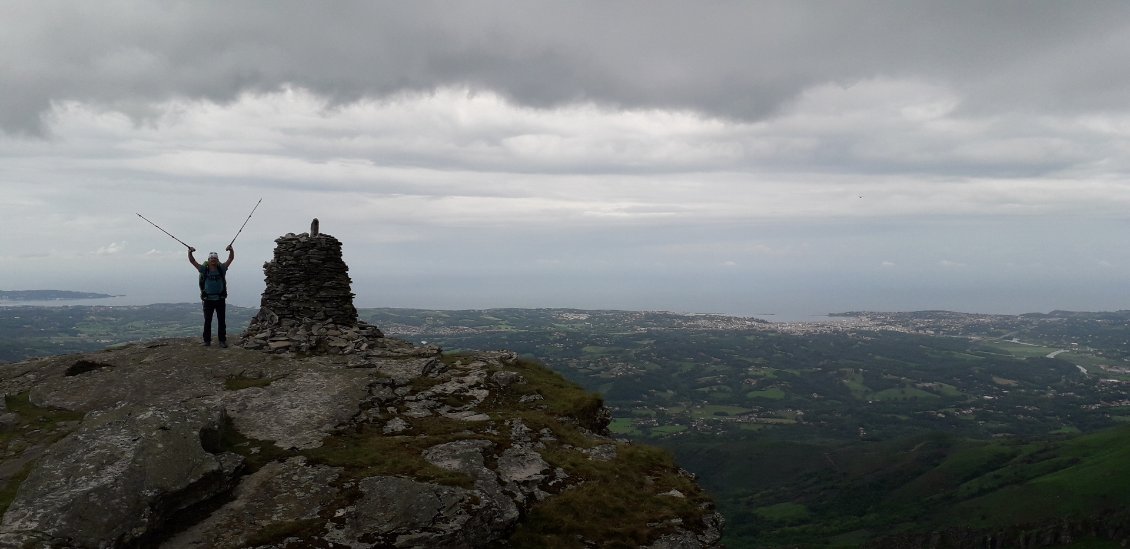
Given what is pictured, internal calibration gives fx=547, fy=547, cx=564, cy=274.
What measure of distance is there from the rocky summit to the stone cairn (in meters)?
2.80

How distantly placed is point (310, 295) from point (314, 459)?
16.4 metres

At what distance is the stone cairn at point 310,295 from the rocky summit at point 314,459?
110 inches

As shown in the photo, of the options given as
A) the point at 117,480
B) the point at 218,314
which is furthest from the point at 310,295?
the point at 117,480

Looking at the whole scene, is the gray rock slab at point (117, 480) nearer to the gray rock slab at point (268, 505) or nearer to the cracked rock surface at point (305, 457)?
the cracked rock surface at point (305, 457)

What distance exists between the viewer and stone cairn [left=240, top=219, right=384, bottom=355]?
29250 mm

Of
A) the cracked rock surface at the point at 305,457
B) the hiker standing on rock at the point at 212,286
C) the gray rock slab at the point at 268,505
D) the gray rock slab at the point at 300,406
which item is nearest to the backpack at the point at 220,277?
the hiker standing on rock at the point at 212,286

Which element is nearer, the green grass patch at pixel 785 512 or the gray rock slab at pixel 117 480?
the gray rock slab at pixel 117 480

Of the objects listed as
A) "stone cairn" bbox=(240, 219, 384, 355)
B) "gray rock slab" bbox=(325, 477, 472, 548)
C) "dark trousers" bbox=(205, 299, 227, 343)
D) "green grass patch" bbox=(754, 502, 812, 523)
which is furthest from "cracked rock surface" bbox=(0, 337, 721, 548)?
"green grass patch" bbox=(754, 502, 812, 523)

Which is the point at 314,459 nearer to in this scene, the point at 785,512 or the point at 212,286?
the point at 212,286

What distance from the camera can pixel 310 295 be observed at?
3050 centimetres

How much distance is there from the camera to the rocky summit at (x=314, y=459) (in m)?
12.8

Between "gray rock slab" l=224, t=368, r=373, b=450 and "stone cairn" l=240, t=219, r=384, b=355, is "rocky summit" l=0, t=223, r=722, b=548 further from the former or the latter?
"stone cairn" l=240, t=219, r=384, b=355

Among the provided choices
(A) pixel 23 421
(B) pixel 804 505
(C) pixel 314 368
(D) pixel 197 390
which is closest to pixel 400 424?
(C) pixel 314 368

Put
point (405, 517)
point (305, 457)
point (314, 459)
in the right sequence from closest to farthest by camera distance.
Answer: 1. point (405, 517)
2. point (314, 459)
3. point (305, 457)
